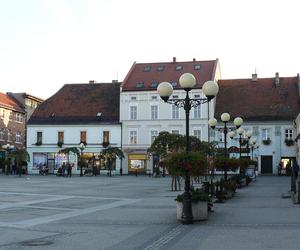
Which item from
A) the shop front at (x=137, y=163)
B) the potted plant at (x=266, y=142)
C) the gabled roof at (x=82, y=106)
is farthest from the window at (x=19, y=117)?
the potted plant at (x=266, y=142)

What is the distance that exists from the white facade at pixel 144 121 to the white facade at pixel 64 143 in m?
1.49

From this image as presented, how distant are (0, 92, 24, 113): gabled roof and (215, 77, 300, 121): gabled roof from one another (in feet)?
108

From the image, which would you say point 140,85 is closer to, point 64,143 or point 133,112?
point 133,112

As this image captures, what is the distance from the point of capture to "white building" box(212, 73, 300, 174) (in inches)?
2606

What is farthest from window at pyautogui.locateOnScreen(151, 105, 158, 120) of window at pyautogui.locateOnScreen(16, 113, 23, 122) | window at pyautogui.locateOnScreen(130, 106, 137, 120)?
window at pyautogui.locateOnScreen(16, 113, 23, 122)

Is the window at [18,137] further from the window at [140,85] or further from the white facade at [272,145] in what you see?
the white facade at [272,145]

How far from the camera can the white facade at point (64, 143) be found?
236 feet

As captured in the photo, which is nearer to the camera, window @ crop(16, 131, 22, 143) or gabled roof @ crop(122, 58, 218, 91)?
gabled roof @ crop(122, 58, 218, 91)

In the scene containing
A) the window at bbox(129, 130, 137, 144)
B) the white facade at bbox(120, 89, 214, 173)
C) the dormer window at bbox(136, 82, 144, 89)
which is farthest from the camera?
the dormer window at bbox(136, 82, 144, 89)

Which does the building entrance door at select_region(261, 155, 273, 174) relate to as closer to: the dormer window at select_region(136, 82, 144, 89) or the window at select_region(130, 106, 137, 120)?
the window at select_region(130, 106, 137, 120)

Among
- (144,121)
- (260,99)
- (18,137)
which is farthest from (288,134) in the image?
(18,137)

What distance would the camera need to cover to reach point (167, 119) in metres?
70.3

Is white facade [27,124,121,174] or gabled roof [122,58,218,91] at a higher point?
gabled roof [122,58,218,91]

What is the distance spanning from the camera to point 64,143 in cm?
7319
